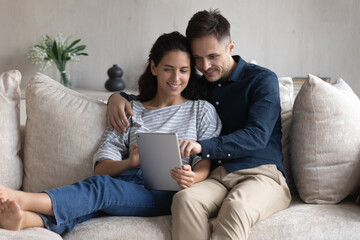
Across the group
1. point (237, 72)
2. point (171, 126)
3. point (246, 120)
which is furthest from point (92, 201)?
point (237, 72)

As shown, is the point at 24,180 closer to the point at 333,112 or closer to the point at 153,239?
the point at 153,239

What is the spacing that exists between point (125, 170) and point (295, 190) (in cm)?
76

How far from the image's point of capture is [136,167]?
1.76 metres

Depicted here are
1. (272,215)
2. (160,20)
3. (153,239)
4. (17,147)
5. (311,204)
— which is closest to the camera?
(153,239)

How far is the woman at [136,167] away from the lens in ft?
4.80

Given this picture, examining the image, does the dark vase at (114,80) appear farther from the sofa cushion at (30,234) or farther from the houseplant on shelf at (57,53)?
the sofa cushion at (30,234)

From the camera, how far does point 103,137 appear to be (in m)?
1.86

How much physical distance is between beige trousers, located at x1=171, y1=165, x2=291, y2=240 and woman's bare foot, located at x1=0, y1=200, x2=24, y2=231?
51 centimetres

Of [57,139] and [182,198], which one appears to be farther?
[57,139]

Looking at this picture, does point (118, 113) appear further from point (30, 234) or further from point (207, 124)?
point (30, 234)

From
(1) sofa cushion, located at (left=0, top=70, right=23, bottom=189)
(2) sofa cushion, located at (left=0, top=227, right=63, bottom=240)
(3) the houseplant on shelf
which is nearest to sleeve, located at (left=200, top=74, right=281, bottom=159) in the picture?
(2) sofa cushion, located at (left=0, top=227, right=63, bottom=240)

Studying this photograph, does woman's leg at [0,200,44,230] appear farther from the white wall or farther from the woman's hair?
the white wall

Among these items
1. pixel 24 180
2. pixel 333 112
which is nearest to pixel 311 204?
pixel 333 112

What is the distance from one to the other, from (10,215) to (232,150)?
82 centimetres
